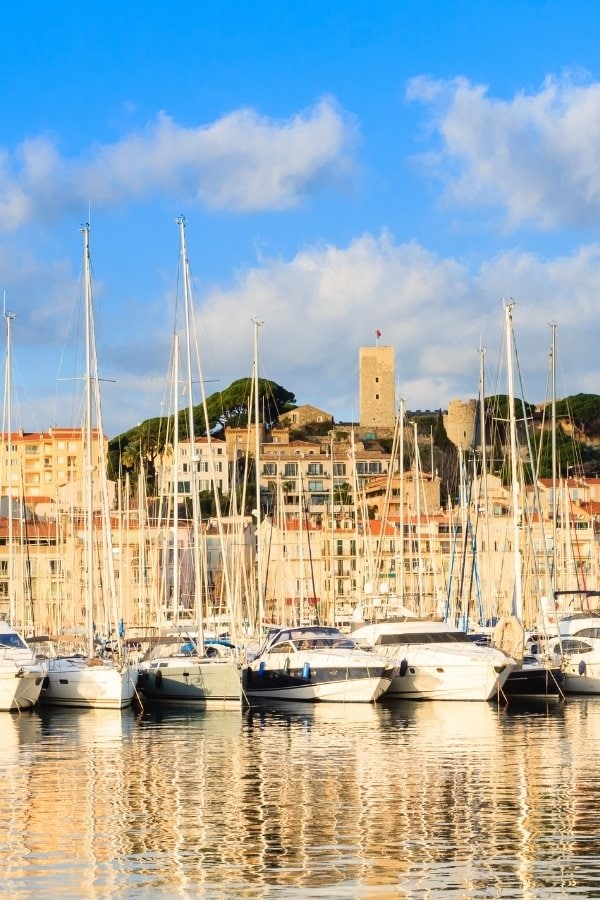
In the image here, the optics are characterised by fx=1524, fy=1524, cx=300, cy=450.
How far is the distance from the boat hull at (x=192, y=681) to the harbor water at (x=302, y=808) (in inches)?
102

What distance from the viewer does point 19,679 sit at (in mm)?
35688

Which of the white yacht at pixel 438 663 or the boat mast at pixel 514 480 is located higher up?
the boat mast at pixel 514 480

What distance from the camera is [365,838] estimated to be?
58.5 ft

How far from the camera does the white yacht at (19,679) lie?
1398 inches

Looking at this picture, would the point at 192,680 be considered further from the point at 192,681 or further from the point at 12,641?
the point at 12,641

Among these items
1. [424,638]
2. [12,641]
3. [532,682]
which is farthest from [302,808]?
[532,682]

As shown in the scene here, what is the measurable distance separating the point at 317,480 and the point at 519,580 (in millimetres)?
100680

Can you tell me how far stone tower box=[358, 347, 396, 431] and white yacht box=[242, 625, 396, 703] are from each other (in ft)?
453

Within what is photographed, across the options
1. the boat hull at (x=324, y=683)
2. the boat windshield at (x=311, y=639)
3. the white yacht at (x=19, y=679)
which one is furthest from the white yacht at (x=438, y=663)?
the white yacht at (x=19, y=679)

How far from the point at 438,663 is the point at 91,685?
862cm

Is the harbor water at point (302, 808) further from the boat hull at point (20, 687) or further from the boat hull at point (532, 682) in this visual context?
the boat hull at point (532, 682)

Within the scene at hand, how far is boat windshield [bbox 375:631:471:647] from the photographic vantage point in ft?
128

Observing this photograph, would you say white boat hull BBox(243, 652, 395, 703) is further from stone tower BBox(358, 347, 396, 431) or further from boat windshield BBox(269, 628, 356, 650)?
stone tower BBox(358, 347, 396, 431)

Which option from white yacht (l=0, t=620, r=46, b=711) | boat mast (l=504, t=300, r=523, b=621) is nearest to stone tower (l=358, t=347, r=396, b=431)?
boat mast (l=504, t=300, r=523, b=621)
